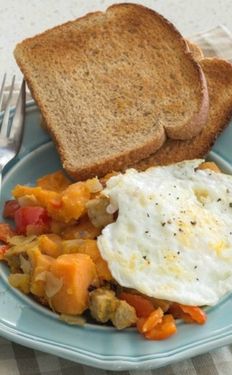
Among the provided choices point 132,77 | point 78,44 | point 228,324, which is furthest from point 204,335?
point 78,44

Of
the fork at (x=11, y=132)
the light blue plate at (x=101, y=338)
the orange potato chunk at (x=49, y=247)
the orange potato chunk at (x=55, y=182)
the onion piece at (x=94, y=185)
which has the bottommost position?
the light blue plate at (x=101, y=338)

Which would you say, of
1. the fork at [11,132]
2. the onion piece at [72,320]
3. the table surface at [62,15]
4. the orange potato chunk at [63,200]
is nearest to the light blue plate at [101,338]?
the onion piece at [72,320]

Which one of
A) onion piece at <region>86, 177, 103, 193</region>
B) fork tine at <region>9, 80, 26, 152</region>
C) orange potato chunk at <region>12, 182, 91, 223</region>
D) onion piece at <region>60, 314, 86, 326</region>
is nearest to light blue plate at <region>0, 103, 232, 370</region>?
onion piece at <region>60, 314, 86, 326</region>

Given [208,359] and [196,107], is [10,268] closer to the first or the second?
[208,359]

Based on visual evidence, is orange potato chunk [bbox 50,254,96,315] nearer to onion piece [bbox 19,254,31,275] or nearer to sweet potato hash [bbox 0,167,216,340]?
sweet potato hash [bbox 0,167,216,340]

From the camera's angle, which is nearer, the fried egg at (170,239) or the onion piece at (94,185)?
the fried egg at (170,239)

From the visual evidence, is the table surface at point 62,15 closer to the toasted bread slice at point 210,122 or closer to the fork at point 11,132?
the fork at point 11,132
